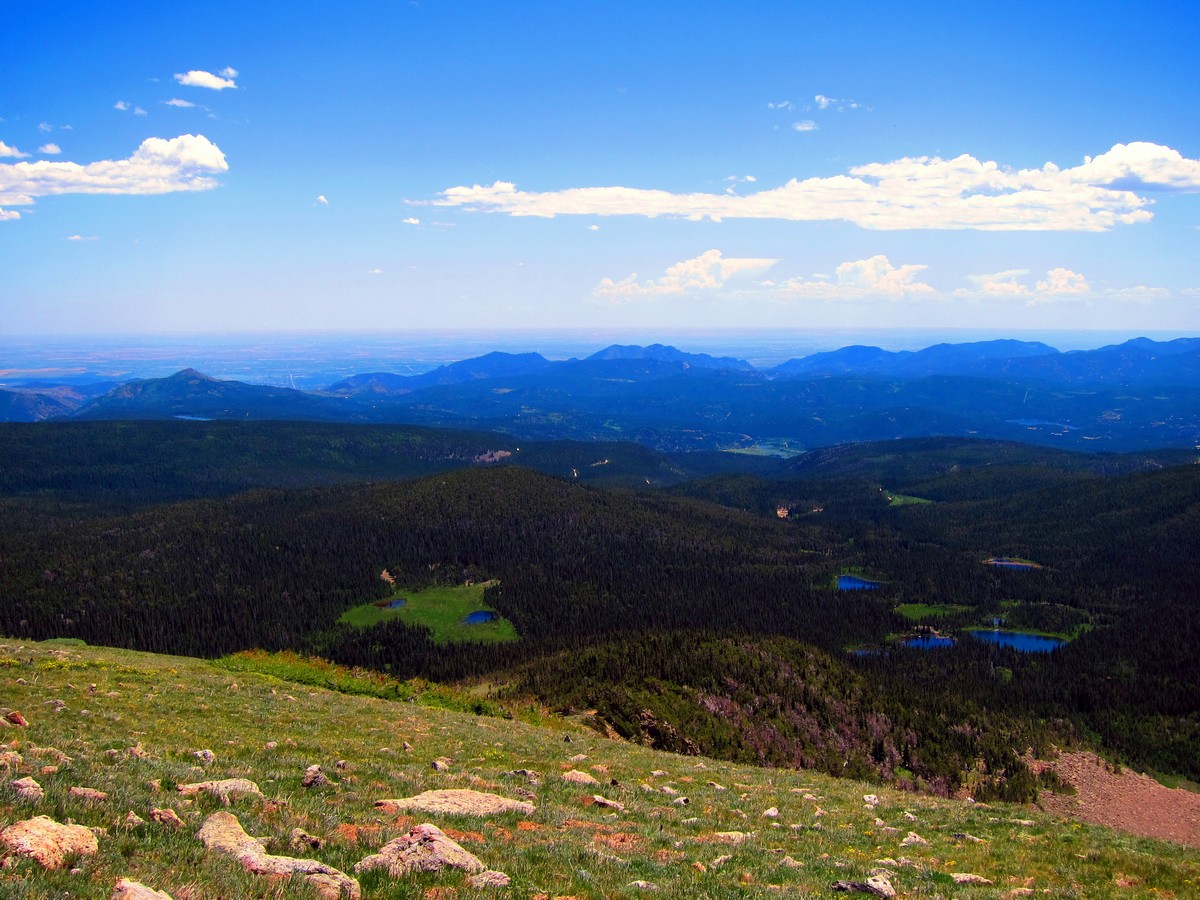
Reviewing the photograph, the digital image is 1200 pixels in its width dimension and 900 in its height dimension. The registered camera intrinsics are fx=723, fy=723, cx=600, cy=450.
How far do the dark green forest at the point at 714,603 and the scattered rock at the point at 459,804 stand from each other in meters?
29.2

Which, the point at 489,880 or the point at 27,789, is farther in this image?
the point at 27,789

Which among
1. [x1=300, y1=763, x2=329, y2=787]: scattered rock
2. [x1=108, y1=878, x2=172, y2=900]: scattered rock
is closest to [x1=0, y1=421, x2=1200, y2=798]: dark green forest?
[x1=300, y1=763, x2=329, y2=787]: scattered rock

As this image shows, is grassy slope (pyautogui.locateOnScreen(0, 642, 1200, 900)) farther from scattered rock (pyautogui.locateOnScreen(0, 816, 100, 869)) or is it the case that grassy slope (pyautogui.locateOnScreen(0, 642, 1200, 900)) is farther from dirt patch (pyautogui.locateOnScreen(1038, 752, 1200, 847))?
dirt patch (pyautogui.locateOnScreen(1038, 752, 1200, 847))

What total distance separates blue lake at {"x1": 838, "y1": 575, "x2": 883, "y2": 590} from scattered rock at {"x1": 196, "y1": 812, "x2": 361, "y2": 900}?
13556 cm

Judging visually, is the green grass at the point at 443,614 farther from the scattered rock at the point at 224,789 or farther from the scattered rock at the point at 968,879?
the scattered rock at the point at 968,879

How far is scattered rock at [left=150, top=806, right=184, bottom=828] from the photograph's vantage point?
13430 mm

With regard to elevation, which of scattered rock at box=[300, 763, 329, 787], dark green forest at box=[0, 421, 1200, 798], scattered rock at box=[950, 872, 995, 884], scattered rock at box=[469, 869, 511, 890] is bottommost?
dark green forest at box=[0, 421, 1200, 798]

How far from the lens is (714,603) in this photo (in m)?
124

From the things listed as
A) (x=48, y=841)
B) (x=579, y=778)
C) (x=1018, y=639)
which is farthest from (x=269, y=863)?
(x=1018, y=639)

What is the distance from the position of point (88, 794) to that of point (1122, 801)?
2499 inches

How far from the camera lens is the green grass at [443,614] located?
4355 inches

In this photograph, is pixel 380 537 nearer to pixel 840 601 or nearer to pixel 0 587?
pixel 0 587

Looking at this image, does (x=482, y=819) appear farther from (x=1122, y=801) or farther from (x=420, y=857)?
(x=1122, y=801)

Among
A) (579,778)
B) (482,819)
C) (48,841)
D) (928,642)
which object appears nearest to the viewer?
(48,841)
